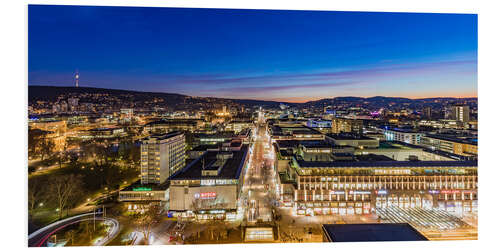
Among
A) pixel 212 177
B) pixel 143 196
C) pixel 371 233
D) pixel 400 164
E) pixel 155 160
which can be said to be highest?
pixel 400 164

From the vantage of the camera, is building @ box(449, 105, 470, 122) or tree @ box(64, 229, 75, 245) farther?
building @ box(449, 105, 470, 122)

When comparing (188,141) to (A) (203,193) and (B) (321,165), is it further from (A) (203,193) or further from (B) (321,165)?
(B) (321,165)

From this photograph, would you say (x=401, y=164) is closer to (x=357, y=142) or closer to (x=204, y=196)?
(x=357, y=142)

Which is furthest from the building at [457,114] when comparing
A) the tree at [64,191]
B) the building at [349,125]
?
the tree at [64,191]

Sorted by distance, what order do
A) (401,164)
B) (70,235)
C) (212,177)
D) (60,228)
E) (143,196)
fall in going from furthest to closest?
1. (143,196)
2. (401,164)
3. (212,177)
4. (60,228)
5. (70,235)

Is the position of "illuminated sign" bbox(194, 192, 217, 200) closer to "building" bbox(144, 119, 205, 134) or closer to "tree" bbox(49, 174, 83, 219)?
"tree" bbox(49, 174, 83, 219)

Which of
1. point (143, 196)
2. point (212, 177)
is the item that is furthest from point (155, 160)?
point (212, 177)

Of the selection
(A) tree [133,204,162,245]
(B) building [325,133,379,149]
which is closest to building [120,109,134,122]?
(A) tree [133,204,162,245]
